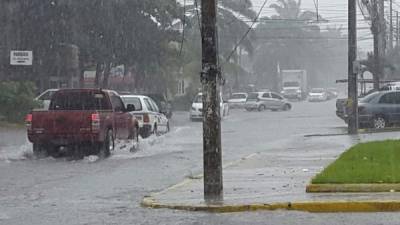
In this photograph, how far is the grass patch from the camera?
13992 millimetres

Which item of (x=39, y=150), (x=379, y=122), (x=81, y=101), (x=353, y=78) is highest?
(x=353, y=78)

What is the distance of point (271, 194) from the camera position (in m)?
13.4

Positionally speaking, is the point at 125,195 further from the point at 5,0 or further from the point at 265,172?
the point at 5,0

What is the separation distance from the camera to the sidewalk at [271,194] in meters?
12.2

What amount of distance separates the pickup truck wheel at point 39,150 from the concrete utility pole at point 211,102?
9719 millimetres

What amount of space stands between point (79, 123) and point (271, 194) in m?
8.90

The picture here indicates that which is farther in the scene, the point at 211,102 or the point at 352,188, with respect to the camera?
the point at 352,188

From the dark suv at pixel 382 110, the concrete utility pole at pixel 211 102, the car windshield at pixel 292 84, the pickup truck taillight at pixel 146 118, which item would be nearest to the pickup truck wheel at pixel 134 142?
the pickup truck taillight at pixel 146 118

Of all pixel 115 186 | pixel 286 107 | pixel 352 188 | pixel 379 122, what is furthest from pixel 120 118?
pixel 286 107

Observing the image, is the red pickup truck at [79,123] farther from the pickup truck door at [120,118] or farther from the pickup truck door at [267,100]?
the pickup truck door at [267,100]

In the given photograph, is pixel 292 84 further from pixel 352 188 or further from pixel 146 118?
pixel 352 188

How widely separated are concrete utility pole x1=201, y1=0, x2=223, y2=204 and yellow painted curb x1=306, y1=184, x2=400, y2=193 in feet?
4.85

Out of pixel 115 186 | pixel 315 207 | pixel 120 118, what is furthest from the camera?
pixel 120 118

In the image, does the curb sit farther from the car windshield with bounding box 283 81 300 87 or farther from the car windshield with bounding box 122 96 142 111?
the car windshield with bounding box 283 81 300 87
